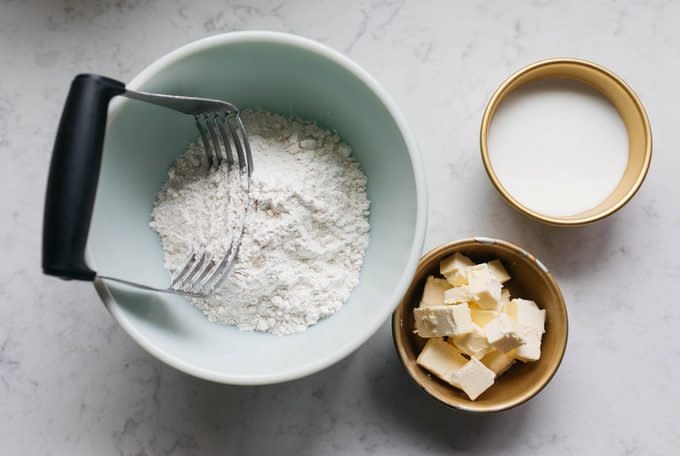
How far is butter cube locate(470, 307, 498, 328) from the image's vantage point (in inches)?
43.9

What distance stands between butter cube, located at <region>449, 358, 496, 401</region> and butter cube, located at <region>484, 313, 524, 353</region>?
0.04 metres

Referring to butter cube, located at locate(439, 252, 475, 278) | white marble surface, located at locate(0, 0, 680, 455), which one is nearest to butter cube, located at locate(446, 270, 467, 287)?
butter cube, located at locate(439, 252, 475, 278)

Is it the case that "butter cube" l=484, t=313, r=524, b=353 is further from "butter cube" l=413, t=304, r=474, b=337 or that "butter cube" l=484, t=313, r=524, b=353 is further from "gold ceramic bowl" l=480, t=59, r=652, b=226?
"gold ceramic bowl" l=480, t=59, r=652, b=226

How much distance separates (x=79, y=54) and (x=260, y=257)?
519mm

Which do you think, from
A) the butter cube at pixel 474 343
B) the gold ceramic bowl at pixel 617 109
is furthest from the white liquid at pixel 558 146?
the butter cube at pixel 474 343

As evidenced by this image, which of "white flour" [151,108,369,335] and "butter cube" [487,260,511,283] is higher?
"white flour" [151,108,369,335]

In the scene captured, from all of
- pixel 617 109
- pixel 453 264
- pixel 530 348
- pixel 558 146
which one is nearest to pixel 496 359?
→ pixel 530 348

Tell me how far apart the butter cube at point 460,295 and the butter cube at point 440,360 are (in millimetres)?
72

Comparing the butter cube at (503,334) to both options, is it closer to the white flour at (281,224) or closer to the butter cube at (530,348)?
the butter cube at (530,348)

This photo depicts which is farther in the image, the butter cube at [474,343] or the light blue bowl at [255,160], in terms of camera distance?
the butter cube at [474,343]

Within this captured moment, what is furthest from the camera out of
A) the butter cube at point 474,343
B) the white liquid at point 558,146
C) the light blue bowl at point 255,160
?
the white liquid at point 558,146

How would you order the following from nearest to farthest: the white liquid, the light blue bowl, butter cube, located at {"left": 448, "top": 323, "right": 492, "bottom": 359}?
the light blue bowl → butter cube, located at {"left": 448, "top": 323, "right": 492, "bottom": 359} → the white liquid

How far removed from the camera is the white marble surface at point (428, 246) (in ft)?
4.00

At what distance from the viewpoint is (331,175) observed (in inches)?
42.8
